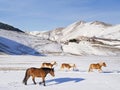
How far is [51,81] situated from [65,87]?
2.41 metres

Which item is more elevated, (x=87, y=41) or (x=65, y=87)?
(x=87, y=41)

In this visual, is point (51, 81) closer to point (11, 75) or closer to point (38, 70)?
point (38, 70)

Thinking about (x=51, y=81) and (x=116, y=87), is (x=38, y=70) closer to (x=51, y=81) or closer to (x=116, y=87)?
(x=51, y=81)

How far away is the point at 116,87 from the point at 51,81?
504 centimetres

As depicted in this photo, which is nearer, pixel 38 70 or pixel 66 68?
pixel 38 70

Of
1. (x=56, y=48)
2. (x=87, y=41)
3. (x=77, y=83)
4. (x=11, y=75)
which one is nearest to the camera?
(x=77, y=83)

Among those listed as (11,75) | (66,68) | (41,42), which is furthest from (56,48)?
(11,75)

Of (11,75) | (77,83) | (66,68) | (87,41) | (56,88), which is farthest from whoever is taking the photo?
(87,41)

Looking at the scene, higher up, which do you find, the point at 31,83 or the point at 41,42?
the point at 41,42

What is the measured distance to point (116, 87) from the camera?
2586cm

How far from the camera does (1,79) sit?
28500mm

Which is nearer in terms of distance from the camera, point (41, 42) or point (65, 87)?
point (65, 87)

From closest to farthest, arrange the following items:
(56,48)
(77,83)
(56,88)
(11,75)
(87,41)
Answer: (56,88) < (77,83) < (11,75) < (56,48) < (87,41)

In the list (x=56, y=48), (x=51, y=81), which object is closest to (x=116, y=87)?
(x=51, y=81)
